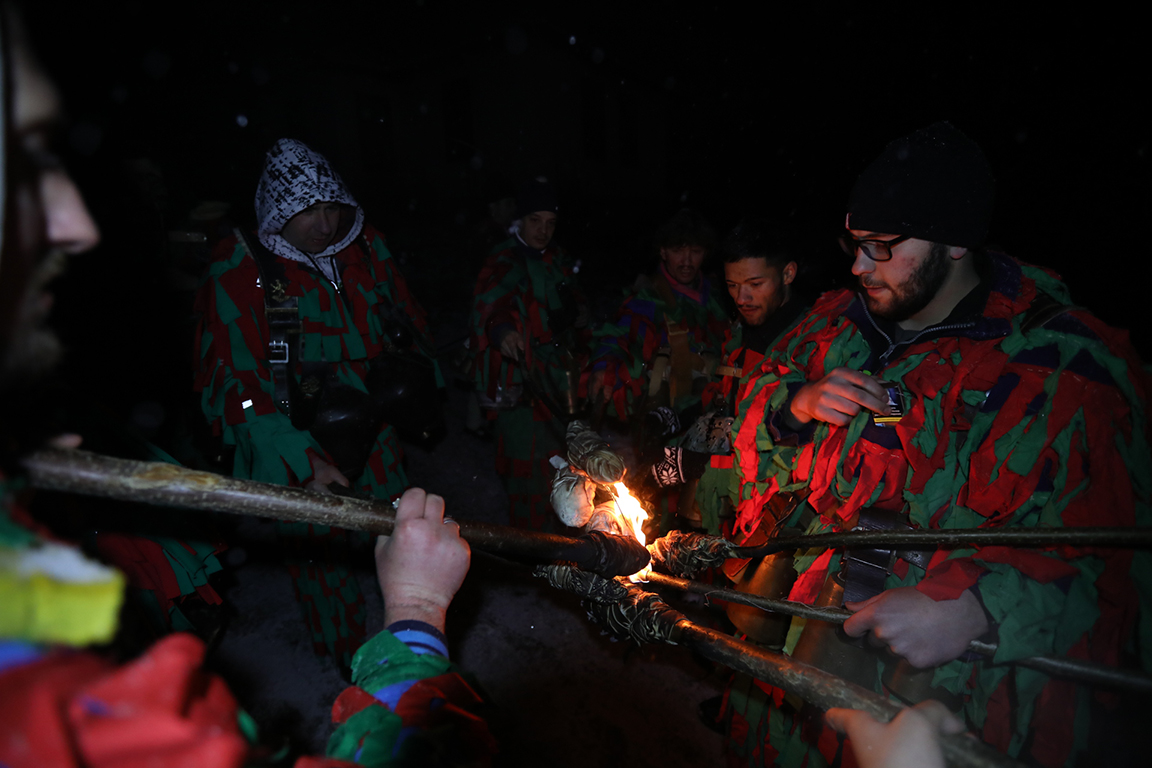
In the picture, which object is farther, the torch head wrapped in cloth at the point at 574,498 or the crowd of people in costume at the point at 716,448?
the torch head wrapped in cloth at the point at 574,498

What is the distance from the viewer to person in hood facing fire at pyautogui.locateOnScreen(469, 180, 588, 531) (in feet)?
15.4

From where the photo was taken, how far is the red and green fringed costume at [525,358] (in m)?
4.71

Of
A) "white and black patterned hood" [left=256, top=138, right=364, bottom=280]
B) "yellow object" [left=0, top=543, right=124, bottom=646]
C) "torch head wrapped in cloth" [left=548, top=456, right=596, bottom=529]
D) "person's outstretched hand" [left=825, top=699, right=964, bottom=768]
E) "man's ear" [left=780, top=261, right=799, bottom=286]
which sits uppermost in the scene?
"white and black patterned hood" [left=256, top=138, right=364, bottom=280]

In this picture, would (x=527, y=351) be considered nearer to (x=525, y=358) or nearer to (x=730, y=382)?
(x=525, y=358)

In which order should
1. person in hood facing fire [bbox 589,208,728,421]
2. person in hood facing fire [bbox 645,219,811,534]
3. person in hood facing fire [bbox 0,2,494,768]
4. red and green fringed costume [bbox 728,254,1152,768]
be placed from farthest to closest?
person in hood facing fire [bbox 589,208,728,421]
person in hood facing fire [bbox 645,219,811,534]
red and green fringed costume [bbox 728,254,1152,768]
person in hood facing fire [bbox 0,2,494,768]

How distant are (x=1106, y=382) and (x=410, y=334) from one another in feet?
11.5

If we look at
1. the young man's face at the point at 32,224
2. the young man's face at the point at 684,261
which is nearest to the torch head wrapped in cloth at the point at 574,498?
the young man's face at the point at 32,224

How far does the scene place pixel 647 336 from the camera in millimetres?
4578

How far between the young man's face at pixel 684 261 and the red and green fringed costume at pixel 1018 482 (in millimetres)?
2448

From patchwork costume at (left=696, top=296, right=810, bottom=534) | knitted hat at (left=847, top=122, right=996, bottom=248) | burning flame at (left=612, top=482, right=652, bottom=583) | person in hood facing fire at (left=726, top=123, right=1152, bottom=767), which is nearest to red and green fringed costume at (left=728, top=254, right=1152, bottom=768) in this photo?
person in hood facing fire at (left=726, top=123, right=1152, bottom=767)

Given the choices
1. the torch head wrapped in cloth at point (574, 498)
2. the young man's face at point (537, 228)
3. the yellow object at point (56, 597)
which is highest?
the yellow object at point (56, 597)

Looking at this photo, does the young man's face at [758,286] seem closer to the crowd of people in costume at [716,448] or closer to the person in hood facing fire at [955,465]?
the crowd of people in costume at [716,448]

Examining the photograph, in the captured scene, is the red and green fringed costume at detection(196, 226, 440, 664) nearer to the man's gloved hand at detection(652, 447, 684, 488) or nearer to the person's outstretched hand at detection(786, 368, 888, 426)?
the man's gloved hand at detection(652, 447, 684, 488)

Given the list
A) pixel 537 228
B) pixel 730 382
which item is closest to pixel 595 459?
pixel 730 382
